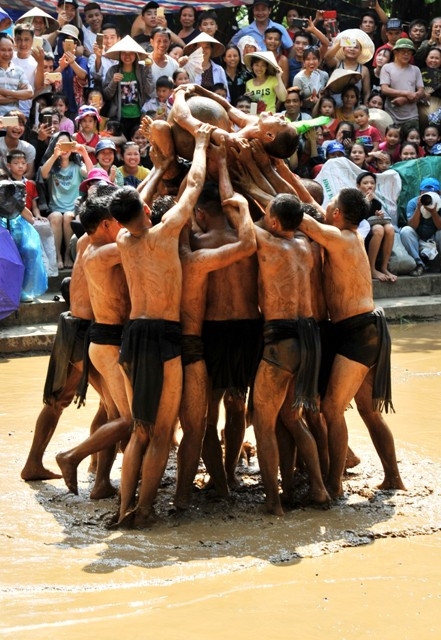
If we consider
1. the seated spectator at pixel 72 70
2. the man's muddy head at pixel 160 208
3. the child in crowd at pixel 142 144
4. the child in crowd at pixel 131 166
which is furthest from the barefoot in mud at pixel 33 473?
the seated spectator at pixel 72 70

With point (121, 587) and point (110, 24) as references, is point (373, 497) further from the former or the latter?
point (110, 24)

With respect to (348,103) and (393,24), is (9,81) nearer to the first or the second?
(348,103)

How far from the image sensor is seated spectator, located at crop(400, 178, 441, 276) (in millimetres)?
13484

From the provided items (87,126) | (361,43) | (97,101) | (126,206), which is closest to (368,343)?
(126,206)

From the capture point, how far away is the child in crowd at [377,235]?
12.8 meters

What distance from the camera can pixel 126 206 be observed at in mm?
5816

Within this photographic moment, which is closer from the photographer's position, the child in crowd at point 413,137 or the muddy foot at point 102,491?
the muddy foot at point 102,491

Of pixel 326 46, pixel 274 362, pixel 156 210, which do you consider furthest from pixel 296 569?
pixel 326 46

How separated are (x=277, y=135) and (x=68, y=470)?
7.39ft

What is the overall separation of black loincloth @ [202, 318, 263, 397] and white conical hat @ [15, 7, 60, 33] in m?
8.51

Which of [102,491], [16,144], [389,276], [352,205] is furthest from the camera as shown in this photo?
[389,276]

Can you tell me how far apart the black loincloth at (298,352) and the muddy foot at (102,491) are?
1.22 metres

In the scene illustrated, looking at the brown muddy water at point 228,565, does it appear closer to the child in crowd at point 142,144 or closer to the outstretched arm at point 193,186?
the outstretched arm at point 193,186

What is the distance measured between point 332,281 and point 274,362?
→ 0.66 metres
